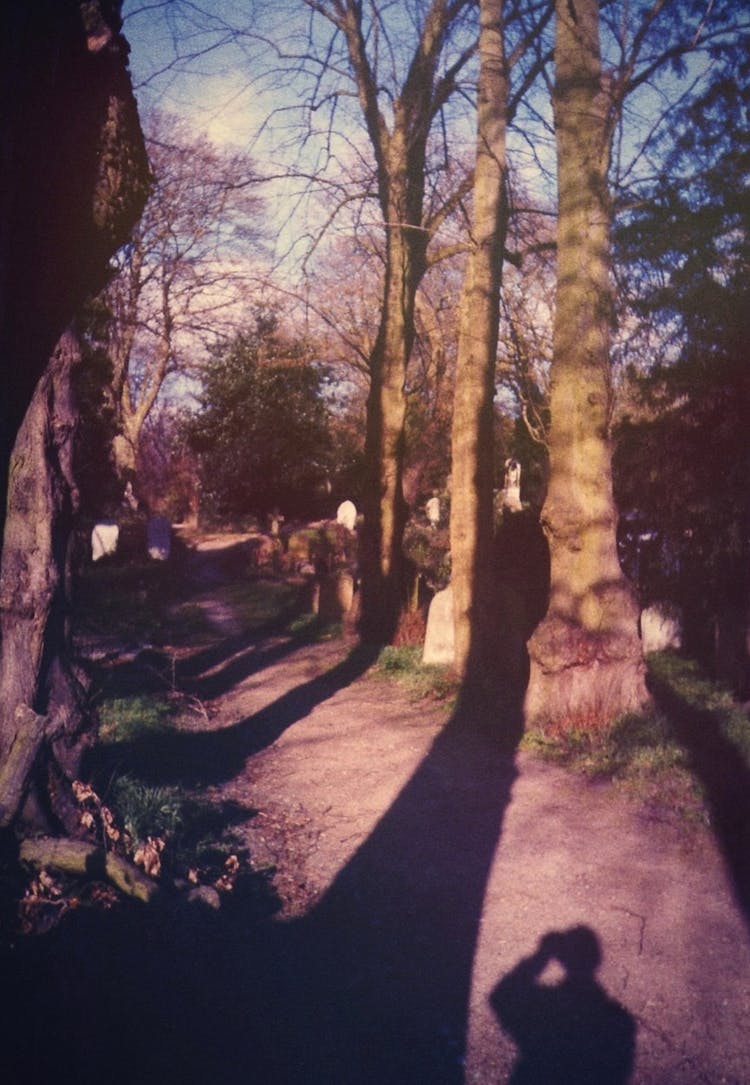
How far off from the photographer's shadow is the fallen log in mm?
1826

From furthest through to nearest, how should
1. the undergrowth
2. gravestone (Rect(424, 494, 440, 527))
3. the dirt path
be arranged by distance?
gravestone (Rect(424, 494, 440, 527)) < the undergrowth < the dirt path

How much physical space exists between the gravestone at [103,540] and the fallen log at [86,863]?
63.3ft

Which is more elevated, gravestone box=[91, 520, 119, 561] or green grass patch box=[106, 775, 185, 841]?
gravestone box=[91, 520, 119, 561]

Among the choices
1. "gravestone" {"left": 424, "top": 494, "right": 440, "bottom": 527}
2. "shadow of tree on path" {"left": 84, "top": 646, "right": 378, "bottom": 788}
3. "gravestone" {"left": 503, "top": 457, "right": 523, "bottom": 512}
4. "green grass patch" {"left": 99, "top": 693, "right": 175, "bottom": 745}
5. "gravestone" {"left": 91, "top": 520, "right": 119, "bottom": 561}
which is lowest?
"shadow of tree on path" {"left": 84, "top": 646, "right": 378, "bottom": 788}

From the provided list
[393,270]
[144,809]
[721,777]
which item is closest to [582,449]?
[721,777]

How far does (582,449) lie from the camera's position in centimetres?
786

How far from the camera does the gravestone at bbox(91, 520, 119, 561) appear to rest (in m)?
22.8

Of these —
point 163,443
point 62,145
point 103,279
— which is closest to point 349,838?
point 103,279

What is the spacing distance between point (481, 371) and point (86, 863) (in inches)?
307

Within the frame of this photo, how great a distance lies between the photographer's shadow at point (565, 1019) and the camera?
3.28 meters

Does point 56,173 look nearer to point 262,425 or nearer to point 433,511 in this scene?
point 433,511

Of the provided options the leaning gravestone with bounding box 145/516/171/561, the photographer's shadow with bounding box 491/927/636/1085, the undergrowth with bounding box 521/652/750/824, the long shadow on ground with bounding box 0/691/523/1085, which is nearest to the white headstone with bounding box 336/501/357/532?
the leaning gravestone with bounding box 145/516/171/561

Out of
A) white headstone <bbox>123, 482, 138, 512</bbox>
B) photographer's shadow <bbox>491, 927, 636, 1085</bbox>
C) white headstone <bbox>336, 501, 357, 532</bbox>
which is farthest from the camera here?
white headstone <bbox>123, 482, 138, 512</bbox>

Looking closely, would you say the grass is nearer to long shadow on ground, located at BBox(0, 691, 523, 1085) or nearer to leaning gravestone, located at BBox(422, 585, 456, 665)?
leaning gravestone, located at BBox(422, 585, 456, 665)
